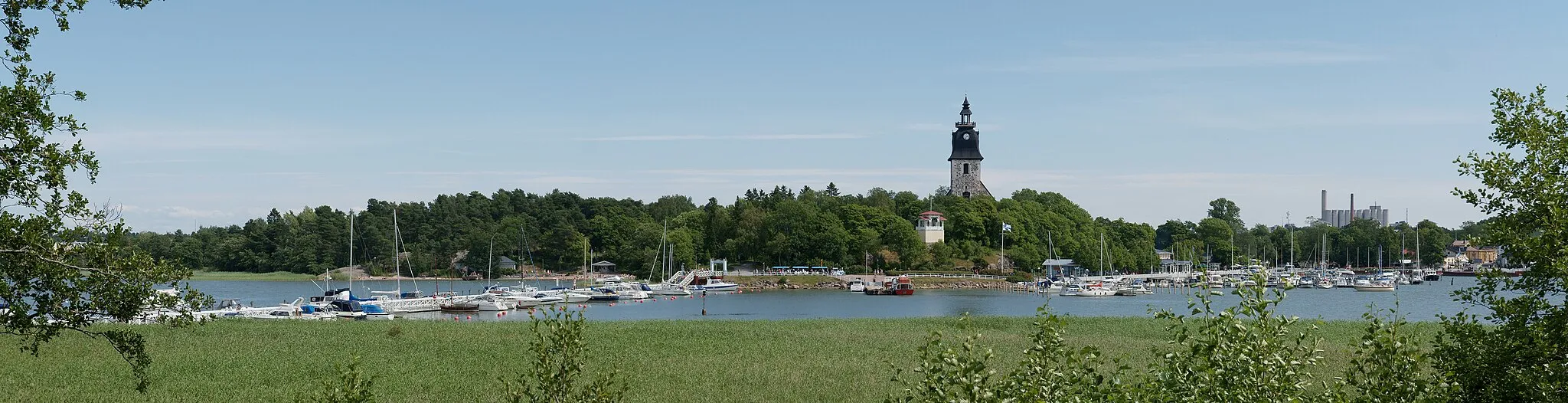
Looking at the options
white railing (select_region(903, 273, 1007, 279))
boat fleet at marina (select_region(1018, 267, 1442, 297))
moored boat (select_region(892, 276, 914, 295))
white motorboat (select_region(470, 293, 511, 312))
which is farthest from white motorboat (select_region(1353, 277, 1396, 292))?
white motorboat (select_region(470, 293, 511, 312))

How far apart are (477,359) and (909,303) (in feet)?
197

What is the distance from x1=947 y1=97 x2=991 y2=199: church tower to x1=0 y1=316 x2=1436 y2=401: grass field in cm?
12206

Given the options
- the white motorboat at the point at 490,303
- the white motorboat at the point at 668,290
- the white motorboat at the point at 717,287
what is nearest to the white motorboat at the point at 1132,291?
the white motorboat at the point at 717,287

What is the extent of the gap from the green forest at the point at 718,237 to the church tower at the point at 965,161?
927 centimetres

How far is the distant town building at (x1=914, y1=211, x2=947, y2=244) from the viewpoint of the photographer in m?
131

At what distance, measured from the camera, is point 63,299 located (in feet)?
39.1

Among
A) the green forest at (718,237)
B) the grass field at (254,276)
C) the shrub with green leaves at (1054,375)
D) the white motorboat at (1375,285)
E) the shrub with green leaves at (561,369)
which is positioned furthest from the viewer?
the grass field at (254,276)

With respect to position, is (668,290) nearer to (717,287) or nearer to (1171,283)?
(717,287)

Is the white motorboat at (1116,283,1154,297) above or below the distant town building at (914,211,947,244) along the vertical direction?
below

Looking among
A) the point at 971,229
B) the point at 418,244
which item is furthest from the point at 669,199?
the point at 971,229

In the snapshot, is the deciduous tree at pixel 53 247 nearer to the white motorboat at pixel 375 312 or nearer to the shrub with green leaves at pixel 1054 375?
the shrub with green leaves at pixel 1054 375

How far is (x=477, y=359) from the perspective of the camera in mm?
28297

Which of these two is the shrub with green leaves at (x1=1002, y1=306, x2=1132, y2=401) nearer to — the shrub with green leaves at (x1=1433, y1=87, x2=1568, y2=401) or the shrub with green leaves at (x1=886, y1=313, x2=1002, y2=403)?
the shrub with green leaves at (x1=886, y1=313, x2=1002, y2=403)

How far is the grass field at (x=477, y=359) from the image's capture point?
22.4 metres
